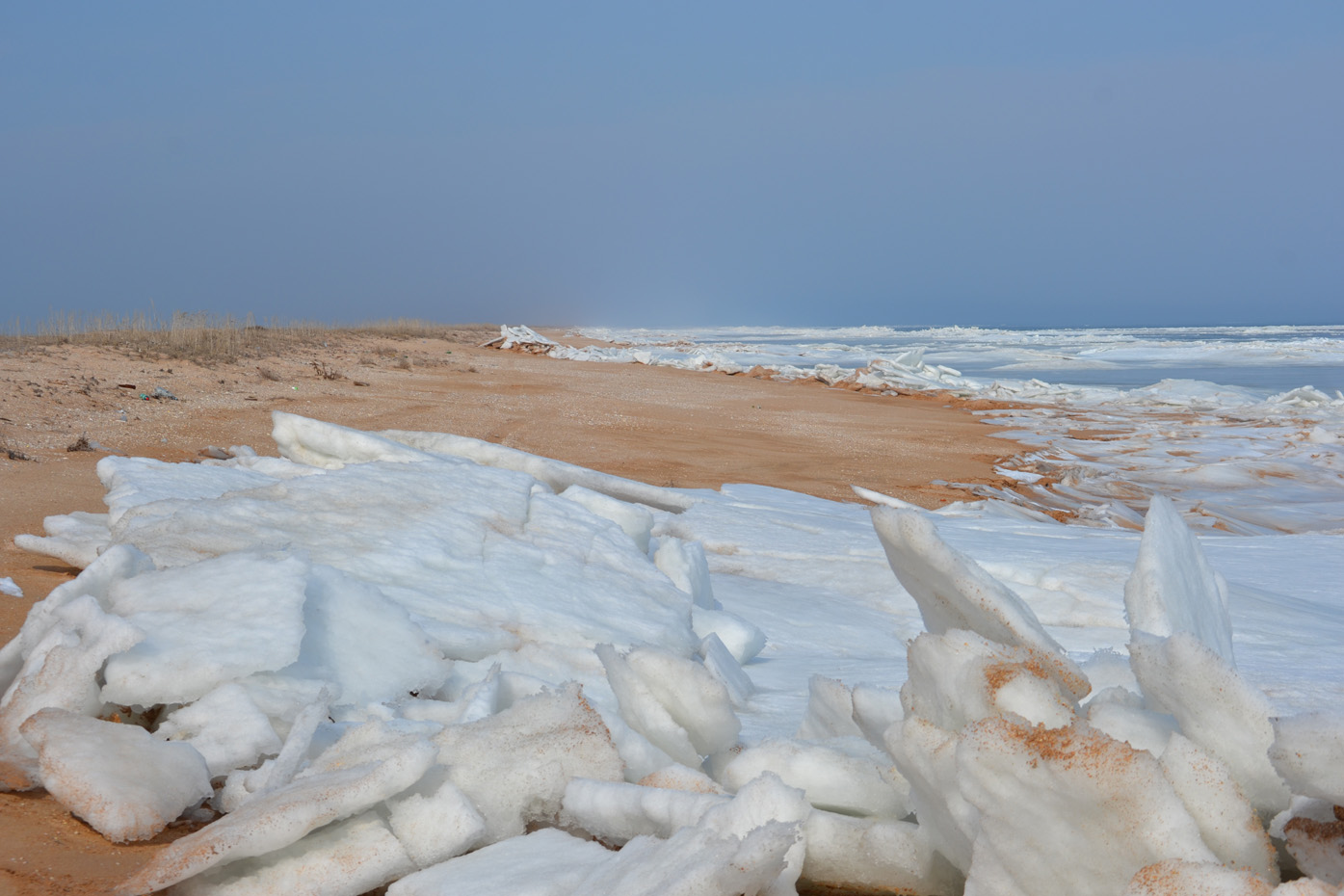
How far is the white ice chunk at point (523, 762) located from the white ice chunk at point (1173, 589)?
848mm

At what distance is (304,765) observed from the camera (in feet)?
4.99

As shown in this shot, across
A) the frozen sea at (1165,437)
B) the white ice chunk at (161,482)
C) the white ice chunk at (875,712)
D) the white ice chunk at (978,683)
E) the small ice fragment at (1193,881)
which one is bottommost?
the frozen sea at (1165,437)

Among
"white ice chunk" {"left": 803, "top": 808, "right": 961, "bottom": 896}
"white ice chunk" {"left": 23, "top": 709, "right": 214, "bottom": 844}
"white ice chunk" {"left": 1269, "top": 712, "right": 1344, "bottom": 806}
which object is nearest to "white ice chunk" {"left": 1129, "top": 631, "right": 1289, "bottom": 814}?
"white ice chunk" {"left": 1269, "top": 712, "right": 1344, "bottom": 806}

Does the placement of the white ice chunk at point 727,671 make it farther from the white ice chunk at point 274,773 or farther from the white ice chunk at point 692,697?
the white ice chunk at point 274,773

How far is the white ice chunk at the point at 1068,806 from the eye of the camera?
97 centimetres

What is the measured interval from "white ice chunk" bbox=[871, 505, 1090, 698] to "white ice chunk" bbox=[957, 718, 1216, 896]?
10.9 inches

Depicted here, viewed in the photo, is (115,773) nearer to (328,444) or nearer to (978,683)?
(978,683)

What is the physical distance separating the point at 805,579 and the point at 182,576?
219 cm

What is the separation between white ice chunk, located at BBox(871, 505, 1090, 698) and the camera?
1283mm

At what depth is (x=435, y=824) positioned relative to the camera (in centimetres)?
135

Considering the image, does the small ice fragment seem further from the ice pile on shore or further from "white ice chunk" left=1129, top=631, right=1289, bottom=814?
"white ice chunk" left=1129, top=631, right=1289, bottom=814

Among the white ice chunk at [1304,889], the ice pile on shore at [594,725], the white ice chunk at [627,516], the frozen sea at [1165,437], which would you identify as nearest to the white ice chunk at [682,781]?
the ice pile on shore at [594,725]

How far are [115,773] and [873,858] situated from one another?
1118 mm

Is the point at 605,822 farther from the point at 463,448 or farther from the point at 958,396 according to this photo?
the point at 958,396
